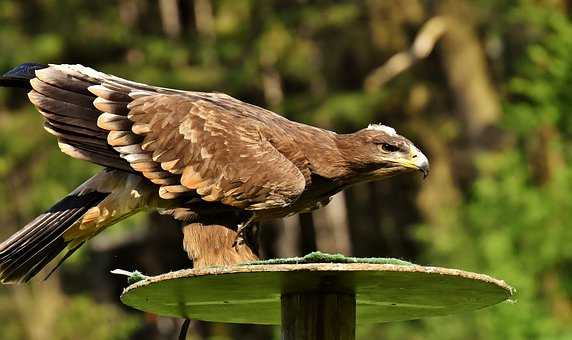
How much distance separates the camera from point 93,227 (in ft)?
18.3

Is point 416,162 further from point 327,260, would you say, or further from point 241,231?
point 327,260

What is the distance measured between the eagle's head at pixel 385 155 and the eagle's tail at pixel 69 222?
93 centimetres

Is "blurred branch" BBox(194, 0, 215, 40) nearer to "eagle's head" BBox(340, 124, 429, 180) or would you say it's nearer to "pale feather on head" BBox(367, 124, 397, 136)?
"pale feather on head" BBox(367, 124, 397, 136)

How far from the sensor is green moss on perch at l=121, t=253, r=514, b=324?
413cm

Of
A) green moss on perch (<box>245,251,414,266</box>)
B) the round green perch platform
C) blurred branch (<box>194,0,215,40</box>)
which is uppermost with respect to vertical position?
blurred branch (<box>194,0,215,40</box>)

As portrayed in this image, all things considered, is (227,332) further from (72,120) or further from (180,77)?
(72,120)

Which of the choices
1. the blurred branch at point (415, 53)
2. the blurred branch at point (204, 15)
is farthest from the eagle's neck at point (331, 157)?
the blurred branch at point (204, 15)

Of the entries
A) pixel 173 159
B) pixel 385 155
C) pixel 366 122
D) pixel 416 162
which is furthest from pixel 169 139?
pixel 366 122

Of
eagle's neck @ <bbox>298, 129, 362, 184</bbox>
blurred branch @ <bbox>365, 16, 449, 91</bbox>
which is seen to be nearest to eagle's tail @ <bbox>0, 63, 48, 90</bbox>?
eagle's neck @ <bbox>298, 129, 362, 184</bbox>

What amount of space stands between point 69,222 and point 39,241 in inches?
5.9

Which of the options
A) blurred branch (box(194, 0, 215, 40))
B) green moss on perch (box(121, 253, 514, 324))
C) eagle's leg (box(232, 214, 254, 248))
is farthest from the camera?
blurred branch (box(194, 0, 215, 40))

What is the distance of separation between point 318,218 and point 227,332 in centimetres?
237

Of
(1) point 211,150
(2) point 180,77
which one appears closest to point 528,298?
(2) point 180,77

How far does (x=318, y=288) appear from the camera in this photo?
4.54 metres
